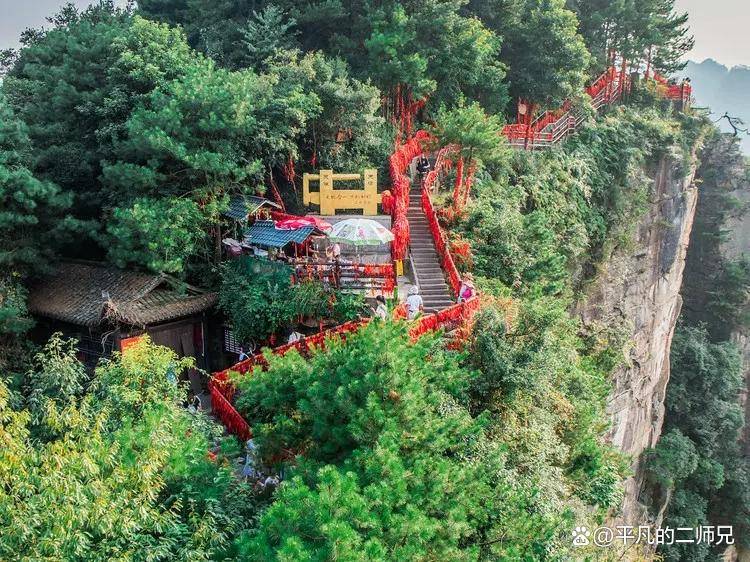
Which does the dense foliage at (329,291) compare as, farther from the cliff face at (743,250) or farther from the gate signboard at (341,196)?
the cliff face at (743,250)

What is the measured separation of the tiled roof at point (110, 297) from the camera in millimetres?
13023

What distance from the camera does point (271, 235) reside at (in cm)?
1448

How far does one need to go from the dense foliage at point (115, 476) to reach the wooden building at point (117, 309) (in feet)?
13.0

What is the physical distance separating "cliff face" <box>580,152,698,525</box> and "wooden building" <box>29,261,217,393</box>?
490 inches

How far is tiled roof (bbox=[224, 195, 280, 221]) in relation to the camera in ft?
49.0

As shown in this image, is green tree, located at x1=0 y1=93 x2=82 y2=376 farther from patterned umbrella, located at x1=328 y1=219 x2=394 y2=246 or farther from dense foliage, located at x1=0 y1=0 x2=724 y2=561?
patterned umbrella, located at x1=328 y1=219 x2=394 y2=246

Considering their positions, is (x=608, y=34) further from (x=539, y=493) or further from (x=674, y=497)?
(x=539, y=493)

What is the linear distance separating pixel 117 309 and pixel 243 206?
3938 millimetres

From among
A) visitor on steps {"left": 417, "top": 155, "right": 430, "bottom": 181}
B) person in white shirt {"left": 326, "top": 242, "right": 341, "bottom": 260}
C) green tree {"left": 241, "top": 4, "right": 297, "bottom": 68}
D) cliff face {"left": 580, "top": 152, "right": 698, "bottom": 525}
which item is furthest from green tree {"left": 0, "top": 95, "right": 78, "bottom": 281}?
cliff face {"left": 580, "top": 152, "right": 698, "bottom": 525}

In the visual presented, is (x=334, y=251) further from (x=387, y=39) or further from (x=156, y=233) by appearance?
(x=387, y=39)

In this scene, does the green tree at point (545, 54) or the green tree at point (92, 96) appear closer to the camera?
the green tree at point (92, 96)

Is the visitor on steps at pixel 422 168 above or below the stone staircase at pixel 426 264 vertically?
above

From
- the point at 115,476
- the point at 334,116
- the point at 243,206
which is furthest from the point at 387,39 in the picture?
the point at 115,476

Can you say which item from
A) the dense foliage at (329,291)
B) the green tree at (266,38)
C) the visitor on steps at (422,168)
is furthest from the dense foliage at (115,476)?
the green tree at (266,38)
